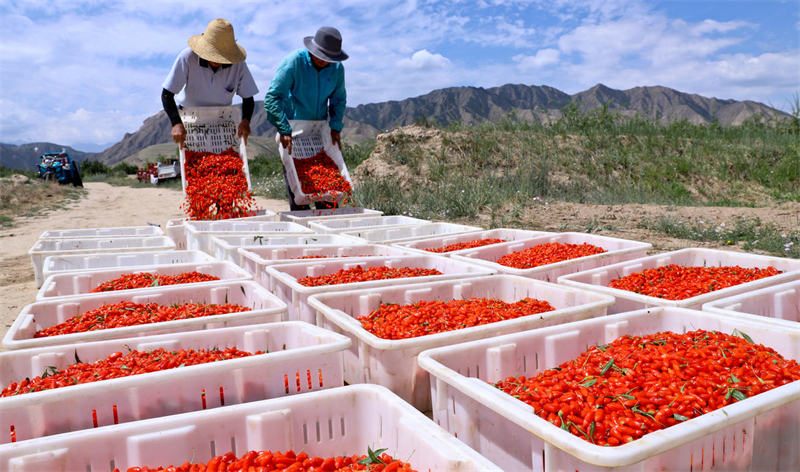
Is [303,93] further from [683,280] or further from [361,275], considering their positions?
[683,280]

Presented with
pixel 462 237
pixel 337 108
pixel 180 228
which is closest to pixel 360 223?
pixel 462 237

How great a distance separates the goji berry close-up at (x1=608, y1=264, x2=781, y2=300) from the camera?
267 cm

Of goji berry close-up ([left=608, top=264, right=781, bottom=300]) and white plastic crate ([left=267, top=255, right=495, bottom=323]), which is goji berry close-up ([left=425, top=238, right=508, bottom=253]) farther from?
goji berry close-up ([left=608, top=264, right=781, bottom=300])

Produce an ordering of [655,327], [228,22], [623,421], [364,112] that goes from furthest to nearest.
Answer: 1. [364,112]
2. [228,22]
3. [655,327]
4. [623,421]

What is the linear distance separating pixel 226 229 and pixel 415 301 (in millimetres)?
2779

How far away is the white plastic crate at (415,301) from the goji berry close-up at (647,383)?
27cm

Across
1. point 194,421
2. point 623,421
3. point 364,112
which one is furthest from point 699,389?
point 364,112

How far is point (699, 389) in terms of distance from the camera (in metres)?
1.52

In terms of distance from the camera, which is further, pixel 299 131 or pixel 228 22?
pixel 299 131

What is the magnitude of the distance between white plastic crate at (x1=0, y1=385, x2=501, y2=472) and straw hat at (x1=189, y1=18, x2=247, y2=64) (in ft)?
15.0

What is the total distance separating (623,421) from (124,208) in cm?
1351

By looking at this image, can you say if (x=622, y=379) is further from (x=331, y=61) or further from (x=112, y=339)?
(x=331, y=61)

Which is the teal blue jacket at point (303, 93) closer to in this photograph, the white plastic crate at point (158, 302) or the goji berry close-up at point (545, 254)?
the goji berry close-up at point (545, 254)

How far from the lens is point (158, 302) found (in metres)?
A: 2.76
